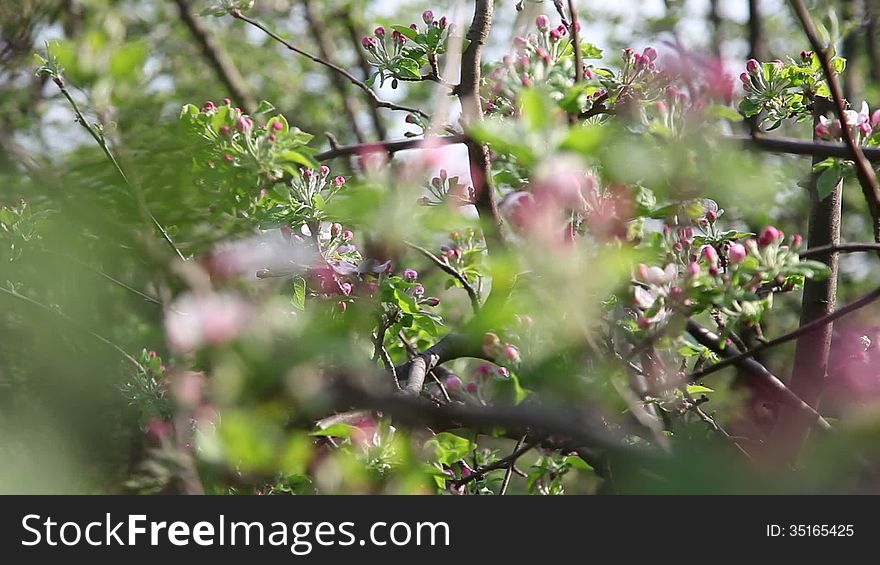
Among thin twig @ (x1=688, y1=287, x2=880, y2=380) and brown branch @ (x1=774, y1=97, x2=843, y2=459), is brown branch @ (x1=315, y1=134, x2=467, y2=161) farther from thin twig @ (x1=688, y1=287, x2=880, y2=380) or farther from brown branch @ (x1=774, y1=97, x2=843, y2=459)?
brown branch @ (x1=774, y1=97, x2=843, y2=459)

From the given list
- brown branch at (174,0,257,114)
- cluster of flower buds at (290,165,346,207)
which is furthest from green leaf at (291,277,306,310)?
brown branch at (174,0,257,114)

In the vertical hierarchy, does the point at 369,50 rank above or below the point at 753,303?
above

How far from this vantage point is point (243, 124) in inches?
80.7

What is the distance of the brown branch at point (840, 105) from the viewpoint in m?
1.45

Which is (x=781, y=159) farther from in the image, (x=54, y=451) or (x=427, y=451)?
(x=54, y=451)

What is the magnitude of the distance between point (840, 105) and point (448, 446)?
4.00 feet

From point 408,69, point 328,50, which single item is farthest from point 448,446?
point 328,50

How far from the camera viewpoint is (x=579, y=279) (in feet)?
3.52

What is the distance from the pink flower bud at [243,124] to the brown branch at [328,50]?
16.3 ft

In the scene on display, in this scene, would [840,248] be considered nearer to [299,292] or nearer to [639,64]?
[639,64]

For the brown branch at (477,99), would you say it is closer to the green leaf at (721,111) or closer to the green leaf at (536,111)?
the green leaf at (721,111)

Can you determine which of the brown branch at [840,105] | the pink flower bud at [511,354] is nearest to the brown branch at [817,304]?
the brown branch at [840,105]

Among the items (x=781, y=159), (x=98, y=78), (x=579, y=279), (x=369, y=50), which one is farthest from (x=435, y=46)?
(x=579, y=279)
